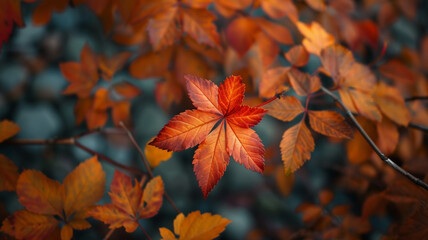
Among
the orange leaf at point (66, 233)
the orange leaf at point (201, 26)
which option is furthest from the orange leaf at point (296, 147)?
the orange leaf at point (66, 233)

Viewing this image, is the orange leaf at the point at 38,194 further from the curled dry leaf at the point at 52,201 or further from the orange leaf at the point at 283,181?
the orange leaf at the point at 283,181

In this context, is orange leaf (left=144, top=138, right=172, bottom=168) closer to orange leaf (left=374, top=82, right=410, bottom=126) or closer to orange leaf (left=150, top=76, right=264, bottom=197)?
orange leaf (left=150, top=76, right=264, bottom=197)

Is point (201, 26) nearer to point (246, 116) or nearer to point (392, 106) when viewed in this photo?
point (246, 116)

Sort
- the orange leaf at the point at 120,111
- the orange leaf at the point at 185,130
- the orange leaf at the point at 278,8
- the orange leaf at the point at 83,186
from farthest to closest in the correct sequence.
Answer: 1. the orange leaf at the point at 120,111
2. the orange leaf at the point at 278,8
3. the orange leaf at the point at 83,186
4. the orange leaf at the point at 185,130

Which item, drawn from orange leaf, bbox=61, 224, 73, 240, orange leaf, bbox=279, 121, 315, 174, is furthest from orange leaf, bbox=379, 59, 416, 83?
orange leaf, bbox=61, 224, 73, 240

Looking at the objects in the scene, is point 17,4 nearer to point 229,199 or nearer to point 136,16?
point 136,16

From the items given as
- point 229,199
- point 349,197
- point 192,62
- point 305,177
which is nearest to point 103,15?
point 192,62
